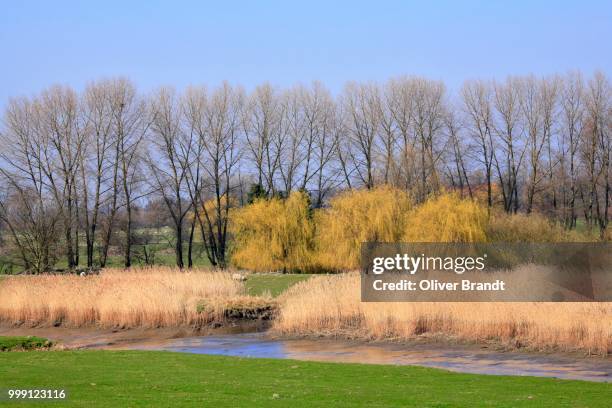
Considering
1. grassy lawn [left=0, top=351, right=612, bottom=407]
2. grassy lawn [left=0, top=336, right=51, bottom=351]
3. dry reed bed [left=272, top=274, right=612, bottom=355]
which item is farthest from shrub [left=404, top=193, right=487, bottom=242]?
grassy lawn [left=0, top=351, right=612, bottom=407]

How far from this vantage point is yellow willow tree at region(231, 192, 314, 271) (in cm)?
4900

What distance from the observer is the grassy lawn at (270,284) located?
33.8 meters

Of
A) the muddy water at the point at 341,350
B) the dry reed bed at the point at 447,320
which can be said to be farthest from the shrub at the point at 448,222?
the muddy water at the point at 341,350

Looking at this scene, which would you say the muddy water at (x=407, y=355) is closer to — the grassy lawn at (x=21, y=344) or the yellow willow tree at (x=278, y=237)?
the grassy lawn at (x=21, y=344)

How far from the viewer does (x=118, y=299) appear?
28969mm

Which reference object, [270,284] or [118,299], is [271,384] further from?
[270,284]

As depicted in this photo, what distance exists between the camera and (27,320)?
98.4 ft

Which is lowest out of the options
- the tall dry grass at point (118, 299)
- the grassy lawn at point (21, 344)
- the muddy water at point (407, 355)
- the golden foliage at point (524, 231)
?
the muddy water at point (407, 355)

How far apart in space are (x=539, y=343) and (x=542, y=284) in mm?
6871

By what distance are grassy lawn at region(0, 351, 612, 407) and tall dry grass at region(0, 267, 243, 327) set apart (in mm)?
10826

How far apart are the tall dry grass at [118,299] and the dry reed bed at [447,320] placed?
4.02m

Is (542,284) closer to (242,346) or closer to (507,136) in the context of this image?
(242,346)

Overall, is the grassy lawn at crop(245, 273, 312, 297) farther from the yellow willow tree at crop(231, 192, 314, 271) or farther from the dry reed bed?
the yellow willow tree at crop(231, 192, 314, 271)

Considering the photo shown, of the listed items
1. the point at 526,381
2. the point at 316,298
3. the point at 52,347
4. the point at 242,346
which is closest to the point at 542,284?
the point at 316,298
